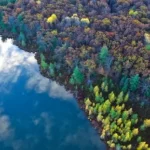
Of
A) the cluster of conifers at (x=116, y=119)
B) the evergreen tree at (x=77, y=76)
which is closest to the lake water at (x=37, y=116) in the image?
the cluster of conifers at (x=116, y=119)

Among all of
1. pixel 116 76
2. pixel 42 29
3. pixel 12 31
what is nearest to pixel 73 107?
pixel 116 76

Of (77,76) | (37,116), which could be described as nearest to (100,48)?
(77,76)

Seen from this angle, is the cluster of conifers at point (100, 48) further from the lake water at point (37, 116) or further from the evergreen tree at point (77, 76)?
the lake water at point (37, 116)

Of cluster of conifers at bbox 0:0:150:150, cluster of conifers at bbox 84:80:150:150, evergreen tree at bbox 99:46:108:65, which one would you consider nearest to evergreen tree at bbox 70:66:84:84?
cluster of conifers at bbox 0:0:150:150

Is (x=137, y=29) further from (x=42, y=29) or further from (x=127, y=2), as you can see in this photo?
(x=42, y=29)

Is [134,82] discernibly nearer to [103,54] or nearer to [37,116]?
[103,54]

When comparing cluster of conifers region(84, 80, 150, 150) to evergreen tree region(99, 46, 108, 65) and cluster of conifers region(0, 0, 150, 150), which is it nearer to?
cluster of conifers region(0, 0, 150, 150)
